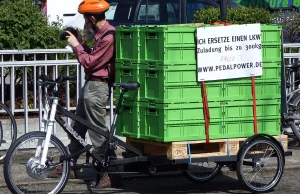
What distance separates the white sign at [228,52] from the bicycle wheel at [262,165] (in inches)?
29.0

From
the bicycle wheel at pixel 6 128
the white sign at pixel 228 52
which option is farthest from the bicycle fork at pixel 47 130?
the bicycle wheel at pixel 6 128

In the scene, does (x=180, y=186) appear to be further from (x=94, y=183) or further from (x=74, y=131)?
(x=74, y=131)

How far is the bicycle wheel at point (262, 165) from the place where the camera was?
8484 millimetres

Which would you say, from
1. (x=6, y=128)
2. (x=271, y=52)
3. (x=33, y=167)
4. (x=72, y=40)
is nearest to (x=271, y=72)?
(x=271, y=52)

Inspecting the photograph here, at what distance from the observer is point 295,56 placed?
1139cm

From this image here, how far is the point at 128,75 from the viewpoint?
8273 mm

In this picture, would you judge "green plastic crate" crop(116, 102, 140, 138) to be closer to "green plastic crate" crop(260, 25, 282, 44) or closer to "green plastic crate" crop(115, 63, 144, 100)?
"green plastic crate" crop(115, 63, 144, 100)

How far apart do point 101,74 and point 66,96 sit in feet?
7.59

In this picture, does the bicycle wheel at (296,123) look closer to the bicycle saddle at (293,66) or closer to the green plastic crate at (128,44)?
the bicycle saddle at (293,66)

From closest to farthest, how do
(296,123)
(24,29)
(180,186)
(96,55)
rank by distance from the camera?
(96,55) → (180,186) → (296,123) → (24,29)

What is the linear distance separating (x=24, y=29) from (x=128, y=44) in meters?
4.37

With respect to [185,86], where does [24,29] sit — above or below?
above

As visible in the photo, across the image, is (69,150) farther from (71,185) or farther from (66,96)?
(66,96)

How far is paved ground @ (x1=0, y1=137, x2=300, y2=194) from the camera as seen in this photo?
28.7ft
